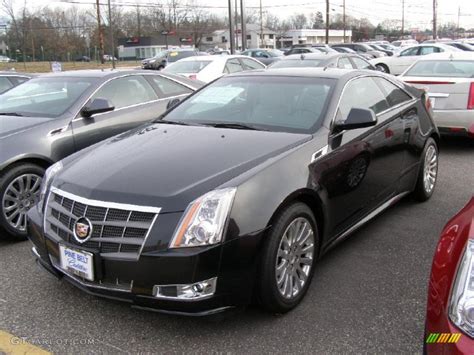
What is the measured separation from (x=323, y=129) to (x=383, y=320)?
1.39 m

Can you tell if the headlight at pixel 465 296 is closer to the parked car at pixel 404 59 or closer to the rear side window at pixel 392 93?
the rear side window at pixel 392 93

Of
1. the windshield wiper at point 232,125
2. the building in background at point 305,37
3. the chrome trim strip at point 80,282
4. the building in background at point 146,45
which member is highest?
the building in background at point 305,37

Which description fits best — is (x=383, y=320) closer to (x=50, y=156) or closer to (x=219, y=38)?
(x=50, y=156)

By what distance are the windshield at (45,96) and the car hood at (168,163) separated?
1680 millimetres

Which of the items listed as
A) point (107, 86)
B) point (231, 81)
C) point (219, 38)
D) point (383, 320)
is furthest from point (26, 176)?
point (219, 38)

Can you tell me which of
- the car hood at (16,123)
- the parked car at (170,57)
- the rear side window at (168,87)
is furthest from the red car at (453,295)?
the parked car at (170,57)

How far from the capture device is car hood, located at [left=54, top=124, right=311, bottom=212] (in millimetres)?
2869

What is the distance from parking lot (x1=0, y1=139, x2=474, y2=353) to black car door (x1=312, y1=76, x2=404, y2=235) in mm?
450

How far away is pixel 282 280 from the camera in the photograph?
312 centimetres

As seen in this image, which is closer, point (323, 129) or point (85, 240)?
point (85, 240)

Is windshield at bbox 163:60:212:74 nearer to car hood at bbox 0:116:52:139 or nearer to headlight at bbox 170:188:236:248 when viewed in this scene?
car hood at bbox 0:116:52:139

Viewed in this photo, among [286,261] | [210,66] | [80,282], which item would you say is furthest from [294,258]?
[210,66]

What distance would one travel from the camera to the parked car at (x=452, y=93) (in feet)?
24.9

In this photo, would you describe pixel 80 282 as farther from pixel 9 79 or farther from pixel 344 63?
pixel 344 63
